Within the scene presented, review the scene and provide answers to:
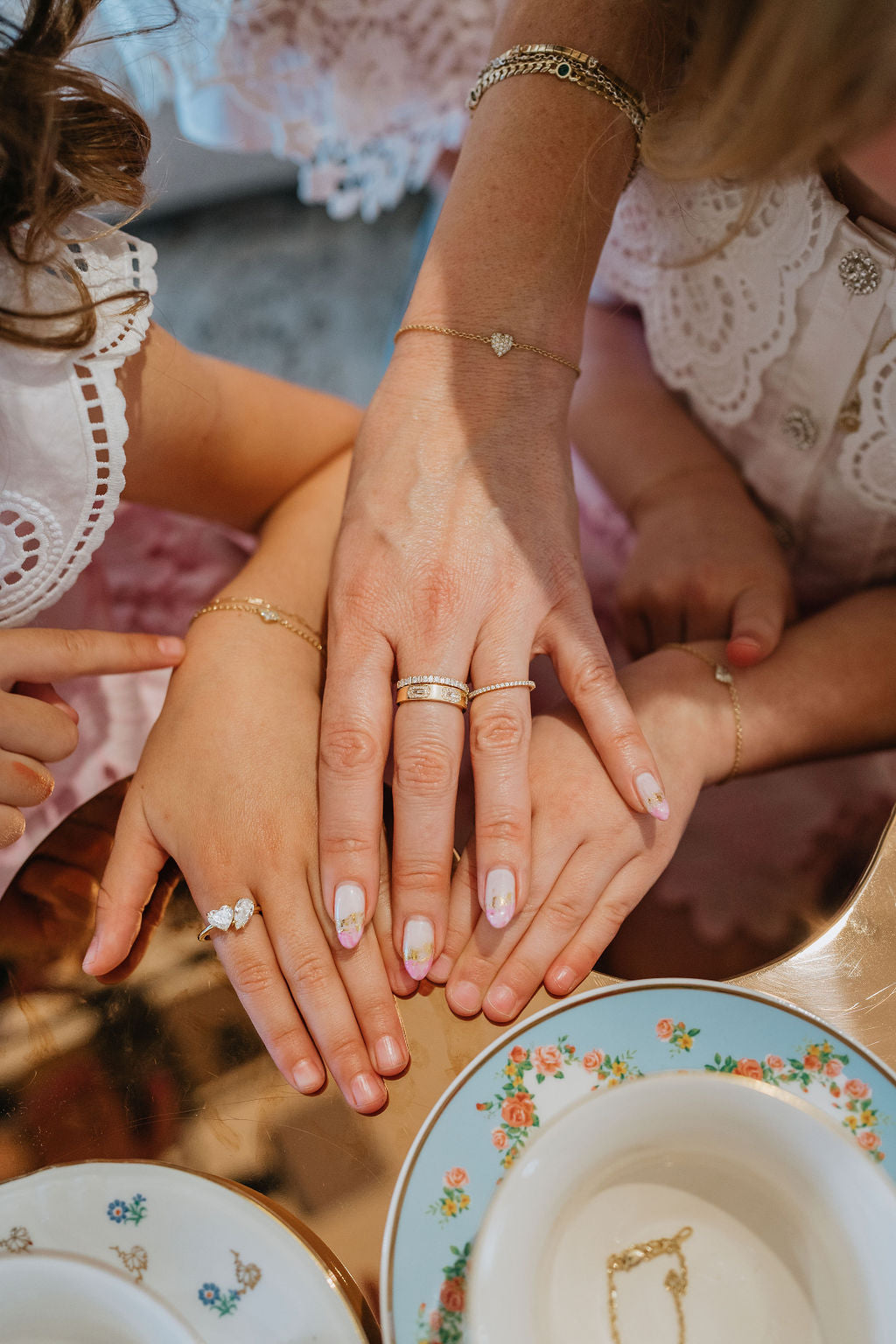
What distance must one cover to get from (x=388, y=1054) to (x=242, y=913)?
123 millimetres

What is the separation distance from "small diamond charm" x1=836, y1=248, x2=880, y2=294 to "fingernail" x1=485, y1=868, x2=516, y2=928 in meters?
0.53

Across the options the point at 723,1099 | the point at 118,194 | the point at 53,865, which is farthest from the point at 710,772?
the point at 118,194

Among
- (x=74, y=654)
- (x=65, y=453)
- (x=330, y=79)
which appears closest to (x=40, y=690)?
(x=74, y=654)

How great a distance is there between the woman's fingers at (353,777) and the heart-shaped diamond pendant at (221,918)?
60 mm

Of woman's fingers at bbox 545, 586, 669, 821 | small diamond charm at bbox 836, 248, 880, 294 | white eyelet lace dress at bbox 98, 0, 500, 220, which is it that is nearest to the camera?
woman's fingers at bbox 545, 586, 669, 821

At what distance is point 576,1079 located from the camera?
1.47ft

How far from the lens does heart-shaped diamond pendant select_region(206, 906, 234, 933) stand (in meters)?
0.53

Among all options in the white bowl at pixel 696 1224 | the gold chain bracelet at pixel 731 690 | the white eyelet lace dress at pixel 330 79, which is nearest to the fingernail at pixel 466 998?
the white bowl at pixel 696 1224

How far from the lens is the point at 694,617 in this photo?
771mm

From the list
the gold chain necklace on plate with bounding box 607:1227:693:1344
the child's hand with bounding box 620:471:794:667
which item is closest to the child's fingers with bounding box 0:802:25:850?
the gold chain necklace on plate with bounding box 607:1227:693:1344

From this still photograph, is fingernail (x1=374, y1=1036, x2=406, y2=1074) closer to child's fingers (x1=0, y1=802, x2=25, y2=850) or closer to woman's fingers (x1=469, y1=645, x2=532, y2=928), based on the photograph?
woman's fingers (x1=469, y1=645, x2=532, y2=928)

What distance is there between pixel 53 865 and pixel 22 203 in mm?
437

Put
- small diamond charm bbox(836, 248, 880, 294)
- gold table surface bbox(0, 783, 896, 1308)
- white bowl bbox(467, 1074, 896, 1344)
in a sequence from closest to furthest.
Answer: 1. white bowl bbox(467, 1074, 896, 1344)
2. gold table surface bbox(0, 783, 896, 1308)
3. small diamond charm bbox(836, 248, 880, 294)

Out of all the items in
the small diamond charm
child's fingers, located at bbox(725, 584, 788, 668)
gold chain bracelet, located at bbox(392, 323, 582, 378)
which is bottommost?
child's fingers, located at bbox(725, 584, 788, 668)
